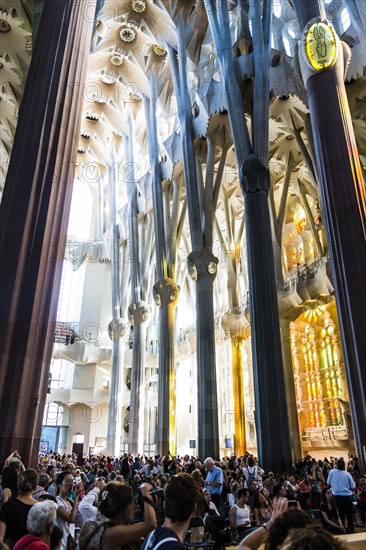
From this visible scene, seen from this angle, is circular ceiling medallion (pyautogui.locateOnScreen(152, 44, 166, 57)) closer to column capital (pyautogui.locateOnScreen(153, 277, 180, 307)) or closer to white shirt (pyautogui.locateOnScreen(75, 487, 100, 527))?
column capital (pyautogui.locateOnScreen(153, 277, 180, 307))

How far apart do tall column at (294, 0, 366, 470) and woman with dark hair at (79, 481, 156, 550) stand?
6.98m

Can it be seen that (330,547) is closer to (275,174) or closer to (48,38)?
(48,38)

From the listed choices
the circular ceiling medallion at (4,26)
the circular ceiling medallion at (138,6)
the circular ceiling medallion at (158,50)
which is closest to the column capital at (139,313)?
the circular ceiling medallion at (4,26)

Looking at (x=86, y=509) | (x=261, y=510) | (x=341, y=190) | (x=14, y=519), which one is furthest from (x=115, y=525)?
(x=341, y=190)

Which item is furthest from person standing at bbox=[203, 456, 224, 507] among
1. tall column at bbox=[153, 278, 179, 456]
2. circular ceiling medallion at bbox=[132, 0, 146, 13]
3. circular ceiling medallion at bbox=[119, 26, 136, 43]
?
circular ceiling medallion at bbox=[119, 26, 136, 43]

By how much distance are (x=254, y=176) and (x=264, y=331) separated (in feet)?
17.2

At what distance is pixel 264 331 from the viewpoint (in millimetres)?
12070

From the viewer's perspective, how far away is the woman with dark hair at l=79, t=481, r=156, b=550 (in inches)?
81.7

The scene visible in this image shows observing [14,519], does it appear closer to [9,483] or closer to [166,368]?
[9,483]

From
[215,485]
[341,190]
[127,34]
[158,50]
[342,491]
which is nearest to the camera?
[342,491]

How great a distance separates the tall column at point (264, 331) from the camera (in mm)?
10909

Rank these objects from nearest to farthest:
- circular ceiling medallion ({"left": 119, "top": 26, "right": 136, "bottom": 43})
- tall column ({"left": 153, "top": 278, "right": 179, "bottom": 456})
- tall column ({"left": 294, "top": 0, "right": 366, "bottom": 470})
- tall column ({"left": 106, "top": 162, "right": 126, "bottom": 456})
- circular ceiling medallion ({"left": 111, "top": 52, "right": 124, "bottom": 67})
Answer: tall column ({"left": 294, "top": 0, "right": 366, "bottom": 470}), tall column ({"left": 153, "top": 278, "right": 179, "bottom": 456}), circular ceiling medallion ({"left": 119, "top": 26, "right": 136, "bottom": 43}), circular ceiling medallion ({"left": 111, "top": 52, "right": 124, "bottom": 67}), tall column ({"left": 106, "top": 162, "right": 126, "bottom": 456})

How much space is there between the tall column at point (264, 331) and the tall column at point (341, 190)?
3046 millimetres

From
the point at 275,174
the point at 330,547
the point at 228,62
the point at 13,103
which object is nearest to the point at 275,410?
the point at 330,547
